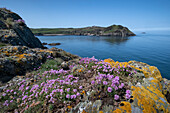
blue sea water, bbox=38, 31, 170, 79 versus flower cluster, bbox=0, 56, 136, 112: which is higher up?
flower cluster, bbox=0, 56, 136, 112

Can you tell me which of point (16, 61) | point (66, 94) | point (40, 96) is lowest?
point (40, 96)

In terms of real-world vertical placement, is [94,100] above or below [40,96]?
above

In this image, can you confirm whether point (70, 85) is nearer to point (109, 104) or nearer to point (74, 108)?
point (74, 108)

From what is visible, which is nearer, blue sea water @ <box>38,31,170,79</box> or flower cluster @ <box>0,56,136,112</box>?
flower cluster @ <box>0,56,136,112</box>

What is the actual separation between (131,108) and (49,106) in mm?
3721

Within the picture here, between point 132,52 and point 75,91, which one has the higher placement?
point 75,91

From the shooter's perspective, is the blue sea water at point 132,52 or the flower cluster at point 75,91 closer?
the flower cluster at point 75,91

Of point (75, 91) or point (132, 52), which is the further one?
point (132, 52)

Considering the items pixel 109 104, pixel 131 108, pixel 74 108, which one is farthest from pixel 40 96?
pixel 131 108

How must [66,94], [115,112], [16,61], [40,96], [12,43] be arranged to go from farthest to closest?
[12,43], [16,61], [40,96], [66,94], [115,112]

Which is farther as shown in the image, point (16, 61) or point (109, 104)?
point (16, 61)

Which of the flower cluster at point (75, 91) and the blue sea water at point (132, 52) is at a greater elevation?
the flower cluster at point (75, 91)

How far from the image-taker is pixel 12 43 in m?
13.3

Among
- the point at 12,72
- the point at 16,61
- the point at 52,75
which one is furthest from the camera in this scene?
Answer: the point at 16,61
